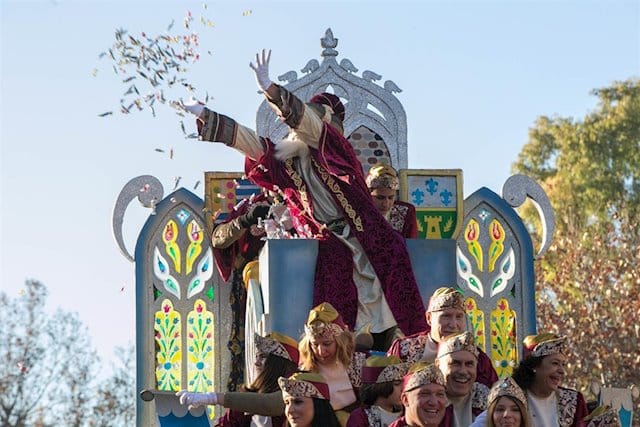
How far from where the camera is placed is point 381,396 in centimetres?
1202

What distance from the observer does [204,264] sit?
1639cm

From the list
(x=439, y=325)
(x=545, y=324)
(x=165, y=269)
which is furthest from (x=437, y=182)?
(x=545, y=324)

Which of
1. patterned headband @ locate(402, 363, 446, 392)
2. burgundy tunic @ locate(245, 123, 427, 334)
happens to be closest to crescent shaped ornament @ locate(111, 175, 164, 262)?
burgundy tunic @ locate(245, 123, 427, 334)

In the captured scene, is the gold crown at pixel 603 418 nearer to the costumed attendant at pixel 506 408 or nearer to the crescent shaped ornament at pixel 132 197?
the costumed attendant at pixel 506 408

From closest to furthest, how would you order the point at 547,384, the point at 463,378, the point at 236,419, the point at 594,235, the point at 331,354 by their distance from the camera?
the point at 463,378, the point at 547,384, the point at 236,419, the point at 331,354, the point at 594,235

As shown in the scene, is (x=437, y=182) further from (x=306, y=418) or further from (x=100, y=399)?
(x=100, y=399)

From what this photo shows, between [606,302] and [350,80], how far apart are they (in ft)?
41.0

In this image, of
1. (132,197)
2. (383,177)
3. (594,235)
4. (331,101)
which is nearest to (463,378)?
(383,177)

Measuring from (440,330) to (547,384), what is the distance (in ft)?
2.42

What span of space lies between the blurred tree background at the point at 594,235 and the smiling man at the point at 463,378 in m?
14.9

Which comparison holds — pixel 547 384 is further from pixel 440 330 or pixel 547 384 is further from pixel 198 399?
pixel 198 399

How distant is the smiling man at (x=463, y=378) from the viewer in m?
11.9

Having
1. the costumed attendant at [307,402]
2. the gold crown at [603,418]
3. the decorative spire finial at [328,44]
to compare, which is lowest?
the gold crown at [603,418]

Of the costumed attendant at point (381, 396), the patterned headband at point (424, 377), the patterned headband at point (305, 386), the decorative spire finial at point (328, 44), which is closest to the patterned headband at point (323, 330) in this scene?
the costumed attendant at point (381, 396)
